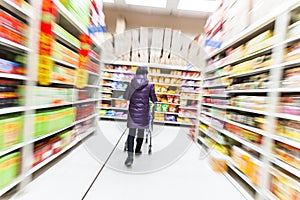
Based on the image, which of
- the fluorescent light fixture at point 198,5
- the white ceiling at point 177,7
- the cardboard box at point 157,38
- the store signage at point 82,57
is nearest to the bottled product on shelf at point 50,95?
the store signage at point 82,57

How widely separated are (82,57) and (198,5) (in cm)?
315

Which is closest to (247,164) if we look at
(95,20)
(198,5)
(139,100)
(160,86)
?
(139,100)

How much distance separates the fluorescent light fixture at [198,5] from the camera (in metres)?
4.03

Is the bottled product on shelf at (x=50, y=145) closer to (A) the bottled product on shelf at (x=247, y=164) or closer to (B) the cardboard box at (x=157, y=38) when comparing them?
(B) the cardboard box at (x=157, y=38)

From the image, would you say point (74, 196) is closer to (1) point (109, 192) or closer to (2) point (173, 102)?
(1) point (109, 192)

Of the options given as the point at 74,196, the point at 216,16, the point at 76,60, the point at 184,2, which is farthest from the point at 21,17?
the point at 184,2

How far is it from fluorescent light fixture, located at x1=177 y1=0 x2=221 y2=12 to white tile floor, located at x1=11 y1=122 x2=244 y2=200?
348 cm

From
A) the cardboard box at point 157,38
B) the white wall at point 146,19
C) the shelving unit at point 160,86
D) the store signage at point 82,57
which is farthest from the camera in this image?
the white wall at point 146,19

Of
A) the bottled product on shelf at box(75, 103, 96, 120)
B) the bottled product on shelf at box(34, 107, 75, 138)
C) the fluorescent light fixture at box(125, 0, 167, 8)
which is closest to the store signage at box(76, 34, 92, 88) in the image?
the bottled product on shelf at box(75, 103, 96, 120)

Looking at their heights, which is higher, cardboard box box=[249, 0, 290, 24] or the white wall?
the white wall

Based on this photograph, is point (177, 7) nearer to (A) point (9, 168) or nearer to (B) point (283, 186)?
(B) point (283, 186)

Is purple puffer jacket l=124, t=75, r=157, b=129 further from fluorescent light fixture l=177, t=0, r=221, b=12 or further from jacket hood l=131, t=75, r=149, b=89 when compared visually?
fluorescent light fixture l=177, t=0, r=221, b=12

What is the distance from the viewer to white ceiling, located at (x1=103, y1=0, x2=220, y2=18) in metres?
4.12

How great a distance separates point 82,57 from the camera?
2488mm
